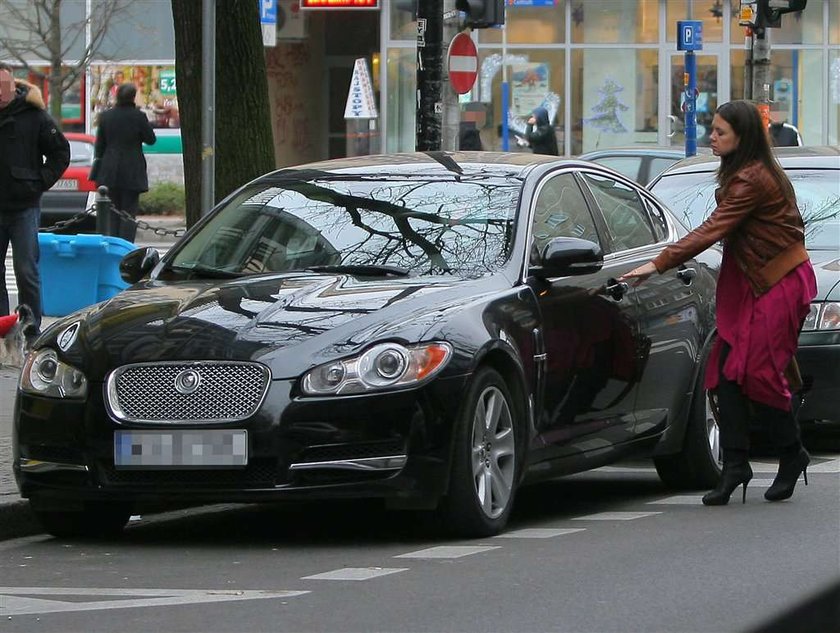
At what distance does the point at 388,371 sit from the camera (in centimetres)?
668

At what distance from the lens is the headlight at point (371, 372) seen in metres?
6.65

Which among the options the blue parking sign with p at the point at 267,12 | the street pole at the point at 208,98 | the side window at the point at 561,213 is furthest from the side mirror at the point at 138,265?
the blue parking sign with p at the point at 267,12

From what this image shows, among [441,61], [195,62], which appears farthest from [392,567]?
[441,61]

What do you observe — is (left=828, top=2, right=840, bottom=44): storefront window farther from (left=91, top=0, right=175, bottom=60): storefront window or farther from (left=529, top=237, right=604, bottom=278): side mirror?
(left=529, top=237, right=604, bottom=278): side mirror

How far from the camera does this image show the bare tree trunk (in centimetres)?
1245

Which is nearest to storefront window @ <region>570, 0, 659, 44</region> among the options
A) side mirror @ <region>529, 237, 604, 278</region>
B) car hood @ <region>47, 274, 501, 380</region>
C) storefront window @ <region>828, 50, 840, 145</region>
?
storefront window @ <region>828, 50, 840, 145</region>

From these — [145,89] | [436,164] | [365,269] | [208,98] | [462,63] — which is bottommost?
[365,269]

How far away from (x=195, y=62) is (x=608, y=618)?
7.94m

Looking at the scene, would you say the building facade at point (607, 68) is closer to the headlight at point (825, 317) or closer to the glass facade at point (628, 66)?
the glass facade at point (628, 66)

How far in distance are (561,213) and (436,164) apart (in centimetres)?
59

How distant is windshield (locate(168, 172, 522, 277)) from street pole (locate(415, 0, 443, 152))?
7.13 metres

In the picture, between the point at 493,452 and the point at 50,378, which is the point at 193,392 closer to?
the point at 50,378

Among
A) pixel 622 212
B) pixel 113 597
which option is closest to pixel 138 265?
pixel 622 212

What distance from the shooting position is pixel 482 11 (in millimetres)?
17266
